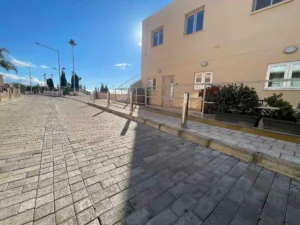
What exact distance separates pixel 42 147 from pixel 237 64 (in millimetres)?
7307

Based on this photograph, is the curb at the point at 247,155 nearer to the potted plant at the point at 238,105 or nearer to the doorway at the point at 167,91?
the potted plant at the point at 238,105

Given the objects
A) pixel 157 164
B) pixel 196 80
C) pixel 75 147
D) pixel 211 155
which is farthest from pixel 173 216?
pixel 196 80

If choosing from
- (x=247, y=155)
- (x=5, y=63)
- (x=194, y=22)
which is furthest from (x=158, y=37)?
(x=5, y=63)

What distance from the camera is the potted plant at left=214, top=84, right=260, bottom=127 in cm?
390

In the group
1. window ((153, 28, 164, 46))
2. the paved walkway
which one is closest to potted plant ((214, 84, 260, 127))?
the paved walkway

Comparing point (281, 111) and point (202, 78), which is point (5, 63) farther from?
point (281, 111)

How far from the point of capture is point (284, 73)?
196 inches

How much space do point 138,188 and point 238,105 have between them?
12.7 ft

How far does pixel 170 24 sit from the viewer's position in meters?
8.64

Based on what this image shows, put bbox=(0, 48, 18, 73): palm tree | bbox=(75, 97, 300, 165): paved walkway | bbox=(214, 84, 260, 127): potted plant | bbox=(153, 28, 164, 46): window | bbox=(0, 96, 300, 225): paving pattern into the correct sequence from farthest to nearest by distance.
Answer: bbox=(0, 48, 18, 73): palm tree → bbox=(153, 28, 164, 46): window → bbox=(214, 84, 260, 127): potted plant → bbox=(75, 97, 300, 165): paved walkway → bbox=(0, 96, 300, 225): paving pattern

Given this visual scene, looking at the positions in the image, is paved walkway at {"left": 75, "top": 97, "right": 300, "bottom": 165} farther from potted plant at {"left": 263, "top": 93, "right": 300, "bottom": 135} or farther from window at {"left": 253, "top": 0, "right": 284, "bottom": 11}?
window at {"left": 253, "top": 0, "right": 284, "bottom": 11}

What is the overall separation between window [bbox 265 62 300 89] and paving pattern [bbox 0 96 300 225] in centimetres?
461

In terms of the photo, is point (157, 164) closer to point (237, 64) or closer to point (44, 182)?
point (44, 182)

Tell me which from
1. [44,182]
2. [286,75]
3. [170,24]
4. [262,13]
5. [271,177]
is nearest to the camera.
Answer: [44,182]
